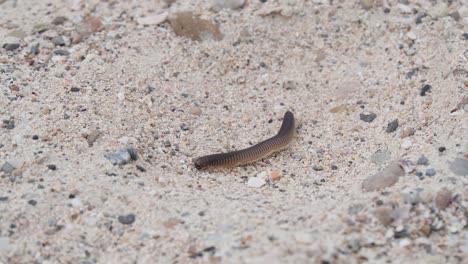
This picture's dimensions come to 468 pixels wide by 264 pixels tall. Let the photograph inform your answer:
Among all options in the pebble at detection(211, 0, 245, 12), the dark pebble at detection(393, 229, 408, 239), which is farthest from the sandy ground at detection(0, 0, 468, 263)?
the pebble at detection(211, 0, 245, 12)

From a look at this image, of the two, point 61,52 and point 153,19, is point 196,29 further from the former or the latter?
point 61,52

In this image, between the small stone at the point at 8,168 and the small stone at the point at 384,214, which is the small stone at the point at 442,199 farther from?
the small stone at the point at 8,168

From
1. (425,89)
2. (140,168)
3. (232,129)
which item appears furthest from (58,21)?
(425,89)

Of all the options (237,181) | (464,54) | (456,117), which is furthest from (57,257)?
(464,54)

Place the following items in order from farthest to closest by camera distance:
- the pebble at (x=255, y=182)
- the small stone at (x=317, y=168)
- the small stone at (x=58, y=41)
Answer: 1. the small stone at (x=58, y=41)
2. the small stone at (x=317, y=168)
3. the pebble at (x=255, y=182)

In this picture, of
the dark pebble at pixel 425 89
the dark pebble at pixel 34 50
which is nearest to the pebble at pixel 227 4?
the dark pebble at pixel 34 50

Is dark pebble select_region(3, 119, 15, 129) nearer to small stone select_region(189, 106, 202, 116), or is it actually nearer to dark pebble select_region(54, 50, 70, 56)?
dark pebble select_region(54, 50, 70, 56)
